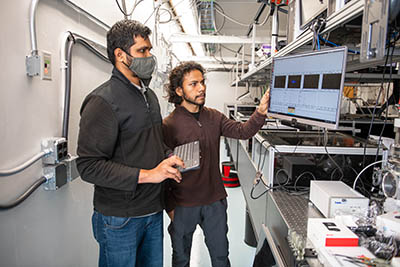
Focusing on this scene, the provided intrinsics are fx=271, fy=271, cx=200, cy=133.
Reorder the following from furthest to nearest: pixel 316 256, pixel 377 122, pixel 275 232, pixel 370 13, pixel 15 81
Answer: pixel 377 122, pixel 275 232, pixel 15 81, pixel 316 256, pixel 370 13

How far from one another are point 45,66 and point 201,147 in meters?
0.88

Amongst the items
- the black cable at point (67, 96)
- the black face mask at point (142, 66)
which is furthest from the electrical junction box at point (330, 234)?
the black cable at point (67, 96)

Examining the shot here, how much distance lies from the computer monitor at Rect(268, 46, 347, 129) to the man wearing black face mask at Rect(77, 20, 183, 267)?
1.87 ft

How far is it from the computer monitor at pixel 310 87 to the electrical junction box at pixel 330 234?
342 millimetres

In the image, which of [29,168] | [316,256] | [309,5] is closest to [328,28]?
[309,5]

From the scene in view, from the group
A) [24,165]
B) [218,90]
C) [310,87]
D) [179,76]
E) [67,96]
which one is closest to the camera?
[24,165]

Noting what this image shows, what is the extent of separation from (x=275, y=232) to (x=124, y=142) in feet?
2.95

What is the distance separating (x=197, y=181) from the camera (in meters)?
1.56

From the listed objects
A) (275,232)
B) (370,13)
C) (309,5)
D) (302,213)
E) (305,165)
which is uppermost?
(309,5)

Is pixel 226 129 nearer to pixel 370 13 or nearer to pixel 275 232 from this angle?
pixel 275 232

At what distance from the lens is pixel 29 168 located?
1.09 m

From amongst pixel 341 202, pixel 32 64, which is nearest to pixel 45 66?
pixel 32 64

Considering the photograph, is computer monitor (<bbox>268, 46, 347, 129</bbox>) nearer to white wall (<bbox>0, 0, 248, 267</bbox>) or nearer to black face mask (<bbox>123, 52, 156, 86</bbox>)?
black face mask (<bbox>123, 52, 156, 86</bbox>)

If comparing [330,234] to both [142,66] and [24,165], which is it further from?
[24,165]
